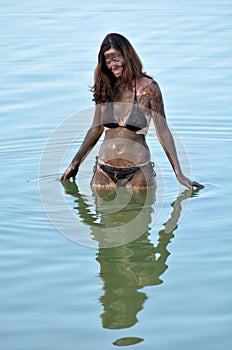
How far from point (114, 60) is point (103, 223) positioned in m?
1.33

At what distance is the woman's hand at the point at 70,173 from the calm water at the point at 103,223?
0.10 metres

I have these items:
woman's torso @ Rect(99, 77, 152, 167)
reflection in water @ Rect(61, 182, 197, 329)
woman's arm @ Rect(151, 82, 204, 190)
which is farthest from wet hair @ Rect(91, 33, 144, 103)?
reflection in water @ Rect(61, 182, 197, 329)

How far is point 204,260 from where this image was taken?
22.3 ft

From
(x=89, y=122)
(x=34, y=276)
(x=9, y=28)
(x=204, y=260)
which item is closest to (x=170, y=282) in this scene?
(x=204, y=260)

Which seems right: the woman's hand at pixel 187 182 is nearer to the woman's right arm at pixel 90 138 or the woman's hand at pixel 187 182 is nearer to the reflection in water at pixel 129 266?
the reflection in water at pixel 129 266

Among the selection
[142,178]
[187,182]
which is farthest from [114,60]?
[187,182]

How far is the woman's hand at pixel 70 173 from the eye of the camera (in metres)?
8.82

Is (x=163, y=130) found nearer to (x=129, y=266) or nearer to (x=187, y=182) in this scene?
(x=187, y=182)

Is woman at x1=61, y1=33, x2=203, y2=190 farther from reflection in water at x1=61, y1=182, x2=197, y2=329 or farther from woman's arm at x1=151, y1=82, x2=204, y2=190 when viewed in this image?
reflection in water at x1=61, y1=182, x2=197, y2=329

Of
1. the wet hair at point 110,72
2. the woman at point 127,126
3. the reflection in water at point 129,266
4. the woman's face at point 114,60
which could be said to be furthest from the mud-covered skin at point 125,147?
the woman's face at point 114,60

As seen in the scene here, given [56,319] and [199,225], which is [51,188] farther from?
[56,319]

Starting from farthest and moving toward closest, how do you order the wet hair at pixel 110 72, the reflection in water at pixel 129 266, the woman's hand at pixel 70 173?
the woman's hand at pixel 70 173
the wet hair at pixel 110 72
the reflection in water at pixel 129 266

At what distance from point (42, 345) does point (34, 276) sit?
1.13 meters

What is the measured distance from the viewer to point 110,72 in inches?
317
